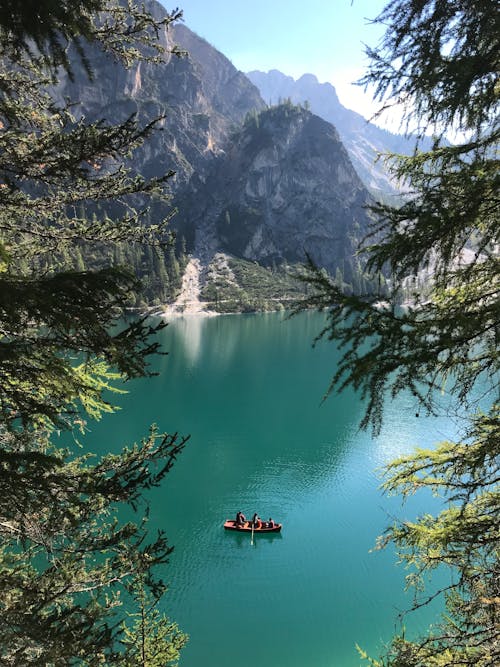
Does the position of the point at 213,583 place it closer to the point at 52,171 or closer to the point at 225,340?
the point at 52,171

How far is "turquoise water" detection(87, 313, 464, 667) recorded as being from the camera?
15.5 meters

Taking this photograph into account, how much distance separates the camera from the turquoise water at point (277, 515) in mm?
15477

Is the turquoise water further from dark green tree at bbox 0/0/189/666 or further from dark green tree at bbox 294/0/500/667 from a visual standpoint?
dark green tree at bbox 0/0/189/666

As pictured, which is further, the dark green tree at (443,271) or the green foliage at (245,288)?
the green foliage at (245,288)

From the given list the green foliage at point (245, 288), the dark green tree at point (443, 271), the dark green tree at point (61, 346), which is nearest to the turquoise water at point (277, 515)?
the dark green tree at point (443, 271)

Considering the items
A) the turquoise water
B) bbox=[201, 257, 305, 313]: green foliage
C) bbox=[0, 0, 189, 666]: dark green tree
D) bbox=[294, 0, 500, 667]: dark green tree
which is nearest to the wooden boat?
the turquoise water

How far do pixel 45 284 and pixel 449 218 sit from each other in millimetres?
3196

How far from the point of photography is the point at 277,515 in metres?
23.6

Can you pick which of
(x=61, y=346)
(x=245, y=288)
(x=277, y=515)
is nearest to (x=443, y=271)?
(x=61, y=346)

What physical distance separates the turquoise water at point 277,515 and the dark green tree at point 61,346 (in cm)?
993

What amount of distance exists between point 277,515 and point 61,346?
2262cm

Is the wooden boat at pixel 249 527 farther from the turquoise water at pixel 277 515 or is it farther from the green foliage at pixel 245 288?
the green foliage at pixel 245 288

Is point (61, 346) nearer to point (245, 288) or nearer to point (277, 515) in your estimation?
point (277, 515)

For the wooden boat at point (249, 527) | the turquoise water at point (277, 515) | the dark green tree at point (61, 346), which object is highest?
the dark green tree at point (61, 346)
